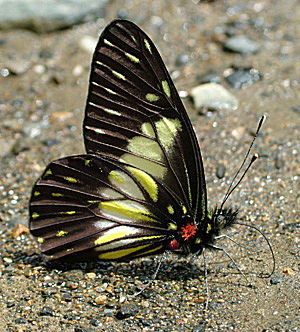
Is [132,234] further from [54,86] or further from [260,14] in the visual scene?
[260,14]

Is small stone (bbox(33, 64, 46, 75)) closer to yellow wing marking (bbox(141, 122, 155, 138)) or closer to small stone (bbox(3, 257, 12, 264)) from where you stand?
small stone (bbox(3, 257, 12, 264))

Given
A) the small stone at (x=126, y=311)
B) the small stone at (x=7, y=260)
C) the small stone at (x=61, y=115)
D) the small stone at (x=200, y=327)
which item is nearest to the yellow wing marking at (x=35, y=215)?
the small stone at (x=7, y=260)

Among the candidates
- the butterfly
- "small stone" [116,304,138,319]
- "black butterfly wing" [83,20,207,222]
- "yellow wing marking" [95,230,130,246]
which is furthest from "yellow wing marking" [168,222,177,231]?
"small stone" [116,304,138,319]

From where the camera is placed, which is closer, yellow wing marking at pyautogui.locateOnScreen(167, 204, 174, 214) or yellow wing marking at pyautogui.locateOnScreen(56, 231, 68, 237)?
yellow wing marking at pyautogui.locateOnScreen(167, 204, 174, 214)

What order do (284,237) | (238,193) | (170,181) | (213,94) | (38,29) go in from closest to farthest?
(170,181) < (284,237) < (238,193) < (213,94) < (38,29)

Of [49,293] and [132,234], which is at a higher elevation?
[132,234]

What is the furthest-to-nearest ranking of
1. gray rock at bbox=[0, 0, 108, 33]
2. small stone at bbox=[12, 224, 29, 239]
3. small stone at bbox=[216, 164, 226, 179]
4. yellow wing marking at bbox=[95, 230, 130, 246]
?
1. gray rock at bbox=[0, 0, 108, 33]
2. small stone at bbox=[216, 164, 226, 179]
3. small stone at bbox=[12, 224, 29, 239]
4. yellow wing marking at bbox=[95, 230, 130, 246]

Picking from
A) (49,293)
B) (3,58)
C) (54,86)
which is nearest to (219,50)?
(54,86)

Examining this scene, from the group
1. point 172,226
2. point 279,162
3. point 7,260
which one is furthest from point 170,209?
point 279,162
